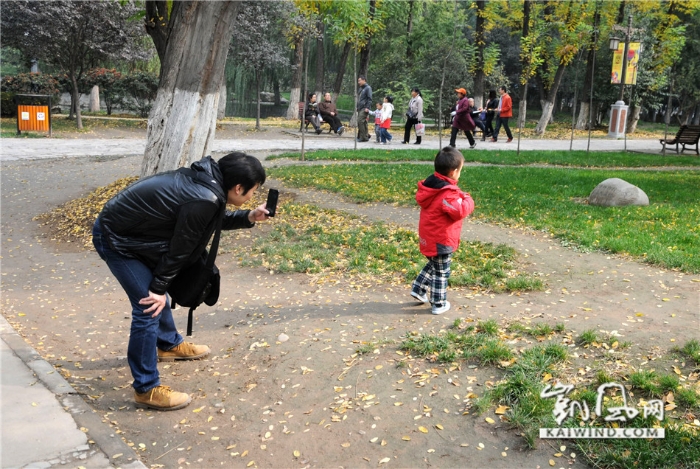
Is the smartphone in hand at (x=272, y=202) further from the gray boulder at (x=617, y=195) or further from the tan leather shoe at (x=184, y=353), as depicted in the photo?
the gray boulder at (x=617, y=195)

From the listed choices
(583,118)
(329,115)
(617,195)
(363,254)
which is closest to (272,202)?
(363,254)

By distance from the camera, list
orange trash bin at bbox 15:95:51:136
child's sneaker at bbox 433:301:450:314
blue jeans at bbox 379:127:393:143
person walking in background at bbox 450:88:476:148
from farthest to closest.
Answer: blue jeans at bbox 379:127:393:143, orange trash bin at bbox 15:95:51:136, person walking in background at bbox 450:88:476:148, child's sneaker at bbox 433:301:450:314

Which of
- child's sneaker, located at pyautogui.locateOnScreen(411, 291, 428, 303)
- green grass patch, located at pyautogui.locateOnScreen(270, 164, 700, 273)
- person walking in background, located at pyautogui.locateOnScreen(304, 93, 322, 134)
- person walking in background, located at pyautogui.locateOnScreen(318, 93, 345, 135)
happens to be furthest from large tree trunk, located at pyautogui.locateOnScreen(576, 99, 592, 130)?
child's sneaker, located at pyautogui.locateOnScreen(411, 291, 428, 303)

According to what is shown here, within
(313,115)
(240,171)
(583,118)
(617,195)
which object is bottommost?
(617,195)

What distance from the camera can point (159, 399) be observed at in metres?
4.16

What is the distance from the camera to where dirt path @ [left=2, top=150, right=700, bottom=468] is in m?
3.75

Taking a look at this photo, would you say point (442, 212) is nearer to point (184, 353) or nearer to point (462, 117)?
point (184, 353)

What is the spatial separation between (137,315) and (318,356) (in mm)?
1446

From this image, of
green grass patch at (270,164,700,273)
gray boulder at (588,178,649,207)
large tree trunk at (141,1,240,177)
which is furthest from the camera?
gray boulder at (588,178,649,207)

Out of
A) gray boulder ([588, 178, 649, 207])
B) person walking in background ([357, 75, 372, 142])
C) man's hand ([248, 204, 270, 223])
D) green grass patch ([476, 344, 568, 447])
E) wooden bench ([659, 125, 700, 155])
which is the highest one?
A: person walking in background ([357, 75, 372, 142])

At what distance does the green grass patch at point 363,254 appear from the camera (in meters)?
6.84

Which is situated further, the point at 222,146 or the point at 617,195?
the point at 222,146

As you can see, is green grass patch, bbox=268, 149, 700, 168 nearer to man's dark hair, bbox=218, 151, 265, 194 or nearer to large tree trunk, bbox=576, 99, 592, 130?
man's dark hair, bbox=218, 151, 265, 194

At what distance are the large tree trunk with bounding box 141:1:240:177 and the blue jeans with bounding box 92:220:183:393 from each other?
5.01 metres
